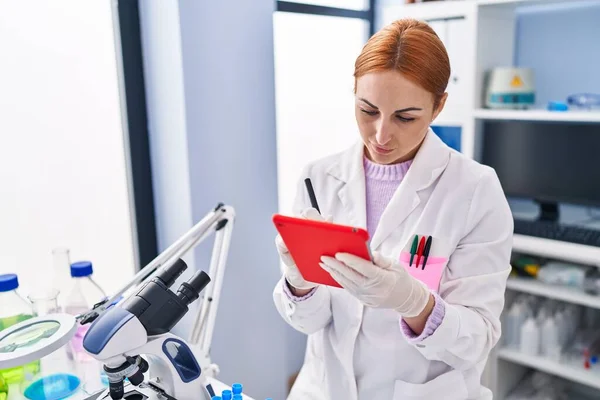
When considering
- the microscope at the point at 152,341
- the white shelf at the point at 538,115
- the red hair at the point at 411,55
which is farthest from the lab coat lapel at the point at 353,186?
the white shelf at the point at 538,115

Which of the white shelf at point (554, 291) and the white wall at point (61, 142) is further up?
the white wall at point (61, 142)

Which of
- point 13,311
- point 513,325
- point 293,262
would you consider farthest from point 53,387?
point 513,325

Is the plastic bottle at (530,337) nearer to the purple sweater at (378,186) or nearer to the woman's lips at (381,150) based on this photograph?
the purple sweater at (378,186)

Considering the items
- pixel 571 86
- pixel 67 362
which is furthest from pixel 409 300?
pixel 571 86

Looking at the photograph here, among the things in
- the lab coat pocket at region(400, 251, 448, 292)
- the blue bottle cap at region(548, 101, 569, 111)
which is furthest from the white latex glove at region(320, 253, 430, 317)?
the blue bottle cap at region(548, 101, 569, 111)

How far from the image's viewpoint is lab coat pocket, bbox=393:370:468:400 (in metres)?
1.13

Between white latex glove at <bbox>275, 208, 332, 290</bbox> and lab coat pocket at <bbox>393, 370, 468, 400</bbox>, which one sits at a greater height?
white latex glove at <bbox>275, 208, 332, 290</bbox>

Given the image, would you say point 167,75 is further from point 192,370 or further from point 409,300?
point 409,300

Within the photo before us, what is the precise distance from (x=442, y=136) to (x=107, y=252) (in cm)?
140

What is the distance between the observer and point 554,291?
6.61 feet

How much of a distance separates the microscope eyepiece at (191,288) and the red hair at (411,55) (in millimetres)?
493

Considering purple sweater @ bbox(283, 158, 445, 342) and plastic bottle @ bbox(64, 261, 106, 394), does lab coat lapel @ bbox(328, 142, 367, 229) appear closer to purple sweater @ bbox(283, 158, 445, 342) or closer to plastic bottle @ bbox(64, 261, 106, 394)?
purple sweater @ bbox(283, 158, 445, 342)

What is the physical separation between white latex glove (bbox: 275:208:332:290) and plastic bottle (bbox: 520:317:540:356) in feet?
4.32

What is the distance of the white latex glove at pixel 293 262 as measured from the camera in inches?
38.9
